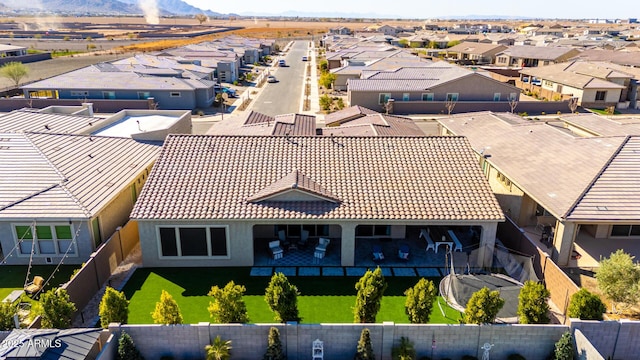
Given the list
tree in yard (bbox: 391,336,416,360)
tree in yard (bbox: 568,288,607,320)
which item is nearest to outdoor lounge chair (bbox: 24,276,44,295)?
tree in yard (bbox: 391,336,416,360)

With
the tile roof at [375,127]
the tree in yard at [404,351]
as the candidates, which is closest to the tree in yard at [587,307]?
the tree in yard at [404,351]

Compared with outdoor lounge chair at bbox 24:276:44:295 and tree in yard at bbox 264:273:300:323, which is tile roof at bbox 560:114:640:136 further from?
outdoor lounge chair at bbox 24:276:44:295

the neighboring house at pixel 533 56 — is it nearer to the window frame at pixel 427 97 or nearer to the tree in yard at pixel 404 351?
the window frame at pixel 427 97

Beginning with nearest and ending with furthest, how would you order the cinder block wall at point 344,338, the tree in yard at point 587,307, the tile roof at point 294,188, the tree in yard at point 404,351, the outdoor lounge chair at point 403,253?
the tree in yard at point 404,351
the cinder block wall at point 344,338
the tree in yard at point 587,307
the tile roof at point 294,188
the outdoor lounge chair at point 403,253

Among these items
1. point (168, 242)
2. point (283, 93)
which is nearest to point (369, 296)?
point (168, 242)

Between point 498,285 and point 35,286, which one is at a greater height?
point 498,285

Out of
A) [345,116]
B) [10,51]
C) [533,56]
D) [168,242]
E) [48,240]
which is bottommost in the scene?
[168,242]

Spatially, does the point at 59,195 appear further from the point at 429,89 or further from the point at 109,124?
the point at 429,89
